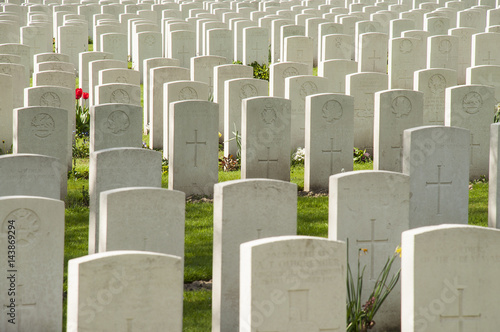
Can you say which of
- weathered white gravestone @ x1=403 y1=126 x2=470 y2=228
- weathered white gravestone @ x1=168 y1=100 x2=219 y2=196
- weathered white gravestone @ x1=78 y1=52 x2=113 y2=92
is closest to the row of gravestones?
weathered white gravestone @ x1=403 y1=126 x2=470 y2=228

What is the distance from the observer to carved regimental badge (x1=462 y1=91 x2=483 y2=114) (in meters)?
9.23

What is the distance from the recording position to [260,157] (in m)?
9.11

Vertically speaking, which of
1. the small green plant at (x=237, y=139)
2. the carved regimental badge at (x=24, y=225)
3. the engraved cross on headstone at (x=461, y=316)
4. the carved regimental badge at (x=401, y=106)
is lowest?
the engraved cross on headstone at (x=461, y=316)

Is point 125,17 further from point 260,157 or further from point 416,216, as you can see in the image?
point 416,216

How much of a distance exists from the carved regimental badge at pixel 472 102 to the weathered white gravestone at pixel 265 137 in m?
1.89

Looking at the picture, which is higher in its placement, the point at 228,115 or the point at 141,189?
the point at 228,115

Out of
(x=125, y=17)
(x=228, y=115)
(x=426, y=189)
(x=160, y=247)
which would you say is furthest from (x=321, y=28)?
(x=160, y=247)

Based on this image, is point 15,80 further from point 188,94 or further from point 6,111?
point 188,94

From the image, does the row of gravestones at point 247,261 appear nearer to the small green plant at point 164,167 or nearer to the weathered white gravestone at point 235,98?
the small green plant at point 164,167

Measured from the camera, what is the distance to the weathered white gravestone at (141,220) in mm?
5578

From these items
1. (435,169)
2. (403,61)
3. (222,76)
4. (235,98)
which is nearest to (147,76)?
(222,76)

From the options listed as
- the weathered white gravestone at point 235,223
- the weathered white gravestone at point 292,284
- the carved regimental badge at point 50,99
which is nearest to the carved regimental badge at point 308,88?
the carved regimental badge at point 50,99

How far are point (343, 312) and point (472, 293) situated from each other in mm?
800

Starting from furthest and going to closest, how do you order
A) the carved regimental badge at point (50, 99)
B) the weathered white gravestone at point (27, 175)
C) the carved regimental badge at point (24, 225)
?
the carved regimental badge at point (50, 99) < the weathered white gravestone at point (27, 175) < the carved regimental badge at point (24, 225)
